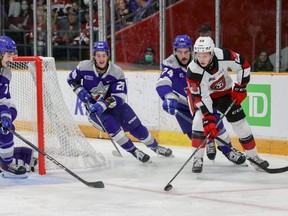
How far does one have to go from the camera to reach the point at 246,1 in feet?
26.3

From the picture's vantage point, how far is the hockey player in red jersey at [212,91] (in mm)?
5738

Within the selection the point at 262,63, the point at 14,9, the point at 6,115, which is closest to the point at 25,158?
the point at 6,115

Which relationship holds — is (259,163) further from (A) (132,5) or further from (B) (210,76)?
(A) (132,5)

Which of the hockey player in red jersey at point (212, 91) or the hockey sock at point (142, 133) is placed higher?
the hockey player in red jersey at point (212, 91)

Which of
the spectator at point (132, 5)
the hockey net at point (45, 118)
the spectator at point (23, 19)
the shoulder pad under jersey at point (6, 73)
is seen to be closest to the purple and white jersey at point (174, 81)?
the hockey net at point (45, 118)

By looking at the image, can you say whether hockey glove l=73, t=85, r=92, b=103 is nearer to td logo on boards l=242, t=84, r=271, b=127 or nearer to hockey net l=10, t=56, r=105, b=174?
hockey net l=10, t=56, r=105, b=174

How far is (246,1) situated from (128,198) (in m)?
3.59

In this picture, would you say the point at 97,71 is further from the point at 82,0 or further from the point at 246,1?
the point at 82,0

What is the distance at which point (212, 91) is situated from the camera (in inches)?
239

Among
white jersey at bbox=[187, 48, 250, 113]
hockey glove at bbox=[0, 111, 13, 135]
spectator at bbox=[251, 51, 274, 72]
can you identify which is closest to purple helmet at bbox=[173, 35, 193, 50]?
white jersey at bbox=[187, 48, 250, 113]

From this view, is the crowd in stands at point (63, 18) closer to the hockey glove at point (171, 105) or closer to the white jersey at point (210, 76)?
the hockey glove at point (171, 105)

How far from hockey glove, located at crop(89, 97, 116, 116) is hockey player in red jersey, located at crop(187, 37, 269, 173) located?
2.66 ft

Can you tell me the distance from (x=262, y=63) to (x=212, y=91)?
161 cm

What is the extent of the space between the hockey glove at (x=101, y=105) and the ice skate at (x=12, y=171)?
98cm
